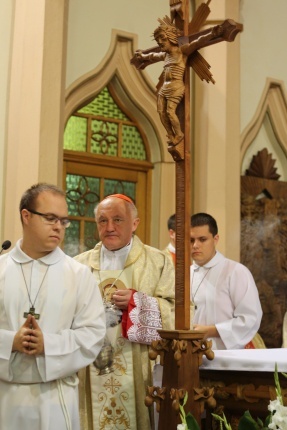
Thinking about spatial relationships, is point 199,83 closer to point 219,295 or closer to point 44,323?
point 219,295

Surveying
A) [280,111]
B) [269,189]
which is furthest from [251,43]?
[269,189]

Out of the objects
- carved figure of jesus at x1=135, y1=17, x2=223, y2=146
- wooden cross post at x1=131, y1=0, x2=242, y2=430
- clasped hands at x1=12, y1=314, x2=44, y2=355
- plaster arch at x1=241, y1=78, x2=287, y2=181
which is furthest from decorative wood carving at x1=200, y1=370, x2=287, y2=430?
plaster arch at x1=241, y1=78, x2=287, y2=181

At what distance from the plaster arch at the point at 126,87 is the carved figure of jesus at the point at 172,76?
11.6 ft

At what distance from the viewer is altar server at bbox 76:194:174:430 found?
4.54 m

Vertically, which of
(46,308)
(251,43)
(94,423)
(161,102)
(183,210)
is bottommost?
(94,423)

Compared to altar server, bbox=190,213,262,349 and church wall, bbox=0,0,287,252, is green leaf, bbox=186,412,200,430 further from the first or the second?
church wall, bbox=0,0,287,252

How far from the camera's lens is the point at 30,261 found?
4008 millimetres

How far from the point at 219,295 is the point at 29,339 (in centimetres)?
194

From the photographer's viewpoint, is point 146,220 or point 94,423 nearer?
point 94,423

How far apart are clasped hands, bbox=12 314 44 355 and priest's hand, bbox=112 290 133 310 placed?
86 cm

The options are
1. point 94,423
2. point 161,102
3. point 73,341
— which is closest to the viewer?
point 73,341

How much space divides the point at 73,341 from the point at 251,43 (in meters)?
6.01

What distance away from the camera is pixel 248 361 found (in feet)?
12.5

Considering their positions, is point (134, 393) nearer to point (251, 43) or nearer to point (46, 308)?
point (46, 308)
